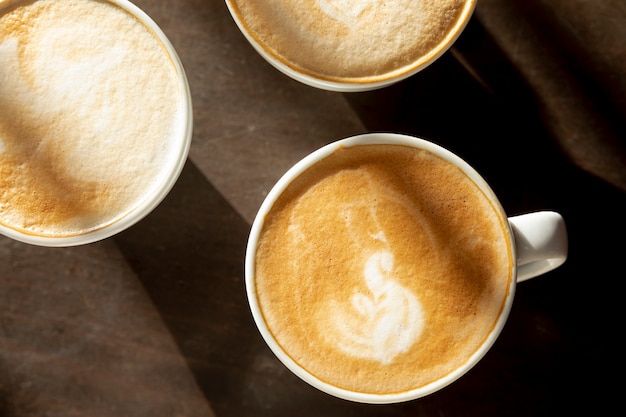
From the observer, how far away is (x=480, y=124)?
3.06 feet

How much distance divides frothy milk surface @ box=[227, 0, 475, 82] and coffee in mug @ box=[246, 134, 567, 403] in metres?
0.11

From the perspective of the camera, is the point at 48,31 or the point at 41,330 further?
the point at 41,330

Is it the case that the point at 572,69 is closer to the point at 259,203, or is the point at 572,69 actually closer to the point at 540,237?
the point at 540,237

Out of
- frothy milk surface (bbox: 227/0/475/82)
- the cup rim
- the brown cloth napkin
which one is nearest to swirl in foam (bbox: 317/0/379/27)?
frothy milk surface (bbox: 227/0/475/82)

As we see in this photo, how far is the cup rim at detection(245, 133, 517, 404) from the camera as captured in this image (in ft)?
2.41

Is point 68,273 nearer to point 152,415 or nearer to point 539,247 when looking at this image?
point 152,415

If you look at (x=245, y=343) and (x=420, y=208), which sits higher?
(x=420, y=208)

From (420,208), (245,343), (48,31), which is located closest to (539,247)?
(420,208)

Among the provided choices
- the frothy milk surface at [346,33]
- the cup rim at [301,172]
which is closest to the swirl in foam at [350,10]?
the frothy milk surface at [346,33]

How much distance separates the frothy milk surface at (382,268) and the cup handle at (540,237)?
0.03m

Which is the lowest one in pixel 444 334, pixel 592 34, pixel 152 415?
pixel 152 415

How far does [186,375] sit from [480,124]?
2.09ft

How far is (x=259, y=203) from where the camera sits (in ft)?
3.04

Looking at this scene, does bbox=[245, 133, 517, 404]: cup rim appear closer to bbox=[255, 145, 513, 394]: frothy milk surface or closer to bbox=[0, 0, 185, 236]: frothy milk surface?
bbox=[255, 145, 513, 394]: frothy milk surface
